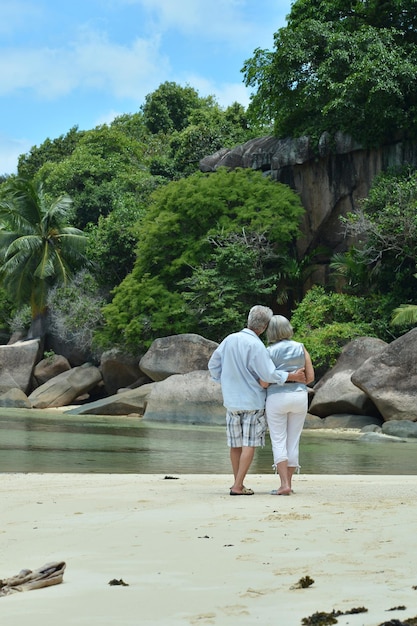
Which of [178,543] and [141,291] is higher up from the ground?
[141,291]

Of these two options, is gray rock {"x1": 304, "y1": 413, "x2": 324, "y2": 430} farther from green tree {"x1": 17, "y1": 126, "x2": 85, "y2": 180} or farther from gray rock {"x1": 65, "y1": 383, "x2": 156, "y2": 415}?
green tree {"x1": 17, "y1": 126, "x2": 85, "y2": 180}

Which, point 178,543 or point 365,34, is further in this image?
point 365,34

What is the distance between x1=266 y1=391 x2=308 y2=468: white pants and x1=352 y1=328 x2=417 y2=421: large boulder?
1488 centimetres

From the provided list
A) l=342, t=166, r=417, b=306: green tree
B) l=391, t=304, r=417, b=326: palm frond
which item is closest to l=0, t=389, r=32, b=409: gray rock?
l=342, t=166, r=417, b=306: green tree

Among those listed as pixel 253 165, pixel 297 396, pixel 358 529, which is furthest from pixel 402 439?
pixel 253 165

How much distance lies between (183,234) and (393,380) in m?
12.8

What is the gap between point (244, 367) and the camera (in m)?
8.05

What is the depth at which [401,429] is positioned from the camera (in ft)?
68.3

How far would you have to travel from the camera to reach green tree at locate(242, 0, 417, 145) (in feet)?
97.8

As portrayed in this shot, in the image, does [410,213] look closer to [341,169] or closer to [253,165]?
[341,169]

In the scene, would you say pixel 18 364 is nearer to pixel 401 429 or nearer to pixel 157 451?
pixel 401 429

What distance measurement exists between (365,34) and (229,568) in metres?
28.2

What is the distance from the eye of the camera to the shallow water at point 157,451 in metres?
13.1

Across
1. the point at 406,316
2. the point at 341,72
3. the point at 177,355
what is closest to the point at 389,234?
the point at 406,316
